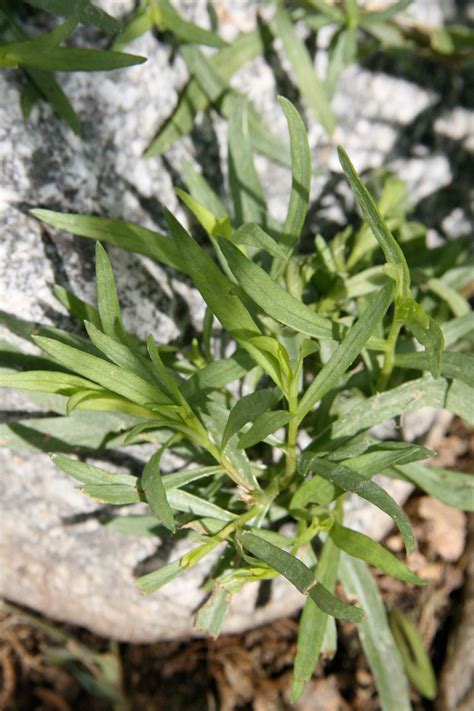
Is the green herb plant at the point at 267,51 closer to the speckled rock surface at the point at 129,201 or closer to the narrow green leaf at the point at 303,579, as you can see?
the speckled rock surface at the point at 129,201

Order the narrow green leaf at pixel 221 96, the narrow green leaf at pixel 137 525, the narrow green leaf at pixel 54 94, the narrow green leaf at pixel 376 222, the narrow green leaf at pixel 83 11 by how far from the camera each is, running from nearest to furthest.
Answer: the narrow green leaf at pixel 376 222 → the narrow green leaf at pixel 83 11 → the narrow green leaf at pixel 54 94 → the narrow green leaf at pixel 137 525 → the narrow green leaf at pixel 221 96

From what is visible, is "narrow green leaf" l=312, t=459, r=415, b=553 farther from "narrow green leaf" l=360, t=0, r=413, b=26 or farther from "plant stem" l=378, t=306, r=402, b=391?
"narrow green leaf" l=360, t=0, r=413, b=26

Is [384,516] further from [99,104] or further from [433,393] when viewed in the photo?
[99,104]

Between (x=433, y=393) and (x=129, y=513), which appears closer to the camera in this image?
(x=433, y=393)

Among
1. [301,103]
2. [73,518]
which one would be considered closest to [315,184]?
[301,103]

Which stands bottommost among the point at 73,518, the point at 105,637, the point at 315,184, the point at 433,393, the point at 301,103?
the point at 105,637

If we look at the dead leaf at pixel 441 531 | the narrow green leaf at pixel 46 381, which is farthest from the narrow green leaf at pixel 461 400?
the dead leaf at pixel 441 531
